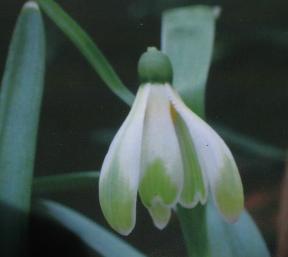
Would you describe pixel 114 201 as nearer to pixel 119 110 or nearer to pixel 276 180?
pixel 119 110

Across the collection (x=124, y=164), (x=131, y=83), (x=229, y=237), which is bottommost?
(x=229, y=237)

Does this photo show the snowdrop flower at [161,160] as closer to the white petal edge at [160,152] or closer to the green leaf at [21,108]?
the white petal edge at [160,152]

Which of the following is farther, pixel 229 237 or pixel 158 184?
pixel 229 237

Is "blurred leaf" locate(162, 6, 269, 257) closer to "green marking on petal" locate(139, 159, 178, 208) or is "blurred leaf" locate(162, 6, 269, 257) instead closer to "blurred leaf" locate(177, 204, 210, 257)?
"blurred leaf" locate(177, 204, 210, 257)

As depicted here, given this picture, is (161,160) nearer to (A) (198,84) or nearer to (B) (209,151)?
(B) (209,151)

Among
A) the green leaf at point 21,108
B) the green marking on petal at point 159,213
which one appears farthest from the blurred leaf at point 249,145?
the green leaf at point 21,108

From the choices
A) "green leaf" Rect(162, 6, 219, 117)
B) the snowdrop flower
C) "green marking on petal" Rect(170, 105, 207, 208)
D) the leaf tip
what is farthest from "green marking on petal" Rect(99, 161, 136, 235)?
the leaf tip

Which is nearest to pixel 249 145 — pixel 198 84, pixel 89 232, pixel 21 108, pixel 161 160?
pixel 198 84
